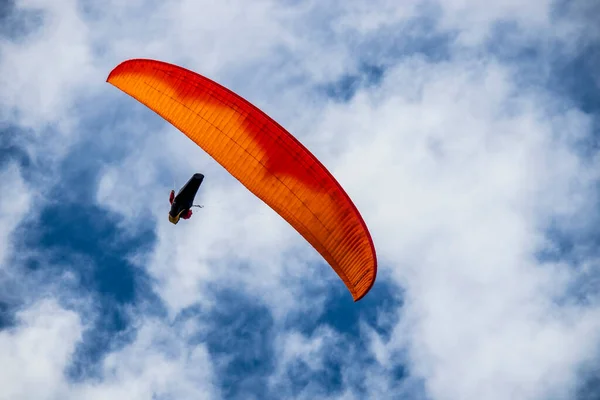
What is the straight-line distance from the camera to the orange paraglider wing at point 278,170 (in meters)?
21.4

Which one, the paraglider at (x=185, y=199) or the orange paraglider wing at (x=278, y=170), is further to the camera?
the paraglider at (x=185, y=199)

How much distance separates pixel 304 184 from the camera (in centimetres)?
2156

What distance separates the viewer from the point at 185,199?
28.2m

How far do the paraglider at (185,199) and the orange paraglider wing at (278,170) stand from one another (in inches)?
189

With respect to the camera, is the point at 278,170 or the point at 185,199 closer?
the point at 278,170

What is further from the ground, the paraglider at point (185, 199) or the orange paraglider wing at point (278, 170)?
the paraglider at point (185, 199)

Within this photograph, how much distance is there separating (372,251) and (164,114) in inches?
377

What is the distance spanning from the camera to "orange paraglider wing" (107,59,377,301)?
21.4m

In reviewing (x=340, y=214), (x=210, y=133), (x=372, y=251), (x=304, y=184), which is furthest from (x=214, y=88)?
(x=372, y=251)

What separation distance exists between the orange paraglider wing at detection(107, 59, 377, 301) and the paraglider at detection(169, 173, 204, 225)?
15.7ft

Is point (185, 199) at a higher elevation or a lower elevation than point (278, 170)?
higher

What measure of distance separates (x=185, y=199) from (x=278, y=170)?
8.01 m

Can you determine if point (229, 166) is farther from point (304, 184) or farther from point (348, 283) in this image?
point (348, 283)

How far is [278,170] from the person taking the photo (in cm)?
2172
